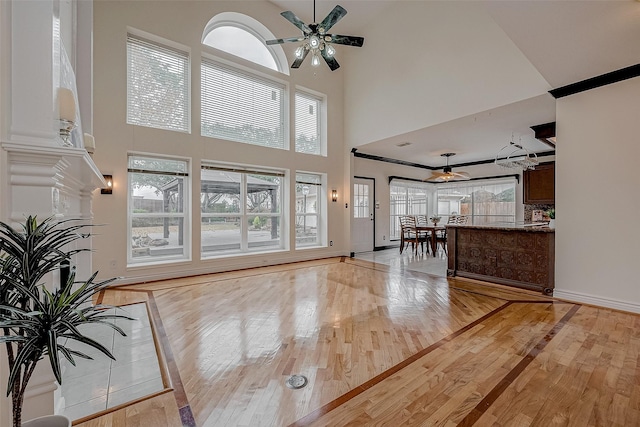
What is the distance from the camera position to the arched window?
18.3 feet

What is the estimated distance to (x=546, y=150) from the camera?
300 inches

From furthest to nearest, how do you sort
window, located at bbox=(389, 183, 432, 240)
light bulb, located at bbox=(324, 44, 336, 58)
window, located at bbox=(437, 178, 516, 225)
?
window, located at bbox=(389, 183, 432, 240) < window, located at bbox=(437, 178, 516, 225) < light bulb, located at bbox=(324, 44, 336, 58)

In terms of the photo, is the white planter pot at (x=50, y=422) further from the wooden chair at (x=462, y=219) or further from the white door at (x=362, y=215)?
the wooden chair at (x=462, y=219)

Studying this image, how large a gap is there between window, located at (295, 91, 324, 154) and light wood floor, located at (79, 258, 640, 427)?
3.97 metres

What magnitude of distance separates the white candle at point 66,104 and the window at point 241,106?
362 centimetres

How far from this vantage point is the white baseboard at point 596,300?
328cm

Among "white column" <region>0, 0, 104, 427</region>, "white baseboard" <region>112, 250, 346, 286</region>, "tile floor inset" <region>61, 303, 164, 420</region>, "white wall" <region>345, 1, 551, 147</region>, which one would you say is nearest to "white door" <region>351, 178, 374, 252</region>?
"white baseboard" <region>112, 250, 346, 286</region>

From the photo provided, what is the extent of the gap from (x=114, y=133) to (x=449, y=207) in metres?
9.78

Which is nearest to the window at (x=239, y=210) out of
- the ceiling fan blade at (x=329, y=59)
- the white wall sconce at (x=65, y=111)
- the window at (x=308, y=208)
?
the window at (x=308, y=208)

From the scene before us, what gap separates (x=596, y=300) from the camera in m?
3.50

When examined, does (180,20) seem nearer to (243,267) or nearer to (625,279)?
(243,267)

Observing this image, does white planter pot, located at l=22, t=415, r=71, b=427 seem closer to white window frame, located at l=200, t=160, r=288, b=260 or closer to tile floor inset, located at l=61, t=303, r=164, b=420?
tile floor inset, located at l=61, t=303, r=164, b=420

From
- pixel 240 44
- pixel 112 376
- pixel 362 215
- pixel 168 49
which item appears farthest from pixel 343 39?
pixel 362 215

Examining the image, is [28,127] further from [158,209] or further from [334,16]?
[158,209]
